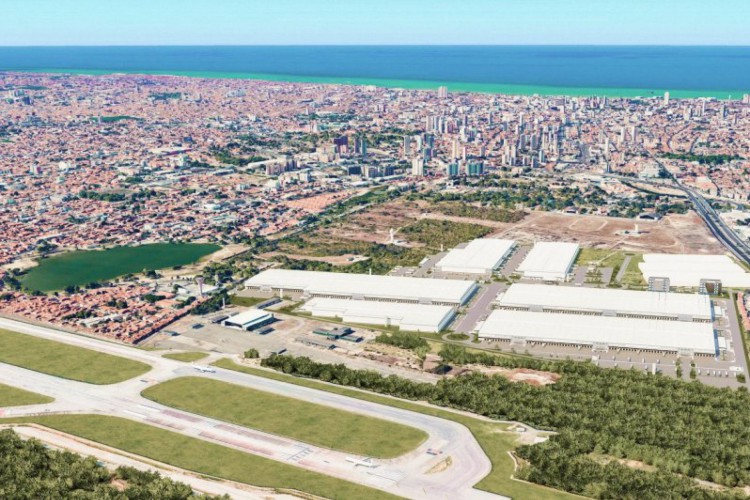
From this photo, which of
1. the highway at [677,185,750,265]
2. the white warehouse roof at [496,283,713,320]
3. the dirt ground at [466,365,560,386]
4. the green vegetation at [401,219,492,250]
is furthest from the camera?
the green vegetation at [401,219,492,250]

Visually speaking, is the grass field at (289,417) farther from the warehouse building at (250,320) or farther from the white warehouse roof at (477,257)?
the white warehouse roof at (477,257)

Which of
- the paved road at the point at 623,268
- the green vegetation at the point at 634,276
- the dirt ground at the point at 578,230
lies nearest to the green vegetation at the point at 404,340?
the green vegetation at the point at 634,276

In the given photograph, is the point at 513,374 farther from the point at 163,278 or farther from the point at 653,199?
the point at 653,199

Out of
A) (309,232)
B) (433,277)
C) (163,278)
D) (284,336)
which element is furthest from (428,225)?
(284,336)

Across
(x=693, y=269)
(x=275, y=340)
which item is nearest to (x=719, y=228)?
(x=693, y=269)

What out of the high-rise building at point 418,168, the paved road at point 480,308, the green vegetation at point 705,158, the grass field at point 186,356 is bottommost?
the grass field at point 186,356

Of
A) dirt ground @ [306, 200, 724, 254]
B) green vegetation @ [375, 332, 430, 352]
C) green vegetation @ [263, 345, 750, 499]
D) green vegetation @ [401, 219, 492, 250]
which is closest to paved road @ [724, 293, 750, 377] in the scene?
green vegetation @ [263, 345, 750, 499]

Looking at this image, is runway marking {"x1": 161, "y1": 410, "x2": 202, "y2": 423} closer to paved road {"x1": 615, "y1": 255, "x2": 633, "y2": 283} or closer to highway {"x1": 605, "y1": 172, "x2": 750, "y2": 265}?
paved road {"x1": 615, "y1": 255, "x2": 633, "y2": 283}

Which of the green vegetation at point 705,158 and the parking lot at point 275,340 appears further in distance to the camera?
the green vegetation at point 705,158
